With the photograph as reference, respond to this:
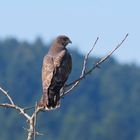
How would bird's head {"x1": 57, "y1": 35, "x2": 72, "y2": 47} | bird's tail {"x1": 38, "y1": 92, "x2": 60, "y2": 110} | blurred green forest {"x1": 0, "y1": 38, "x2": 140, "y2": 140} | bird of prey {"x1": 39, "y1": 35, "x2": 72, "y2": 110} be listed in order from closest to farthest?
bird's tail {"x1": 38, "y1": 92, "x2": 60, "y2": 110} → bird of prey {"x1": 39, "y1": 35, "x2": 72, "y2": 110} → bird's head {"x1": 57, "y1": 35, "x2": 72, "y2": 47} → blurred green forest {"x1": 0, "y1": 38, "x2": 140, "y2": 140}

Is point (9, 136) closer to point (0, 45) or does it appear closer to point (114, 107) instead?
point (114, 107)

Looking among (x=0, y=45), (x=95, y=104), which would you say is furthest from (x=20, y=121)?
(x=0, y=45)

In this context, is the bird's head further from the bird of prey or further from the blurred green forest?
the blurred green forest

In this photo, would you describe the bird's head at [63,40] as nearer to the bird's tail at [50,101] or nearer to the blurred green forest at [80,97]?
the bird's tail at [50,101]

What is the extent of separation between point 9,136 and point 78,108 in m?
19.1

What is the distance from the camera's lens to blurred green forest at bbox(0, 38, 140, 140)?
10006cm

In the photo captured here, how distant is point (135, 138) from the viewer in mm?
100375

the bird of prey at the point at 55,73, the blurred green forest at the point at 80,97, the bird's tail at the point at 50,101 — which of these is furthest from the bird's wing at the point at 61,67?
the blurred green forest at the point at 80,97

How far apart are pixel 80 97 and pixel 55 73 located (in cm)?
10284

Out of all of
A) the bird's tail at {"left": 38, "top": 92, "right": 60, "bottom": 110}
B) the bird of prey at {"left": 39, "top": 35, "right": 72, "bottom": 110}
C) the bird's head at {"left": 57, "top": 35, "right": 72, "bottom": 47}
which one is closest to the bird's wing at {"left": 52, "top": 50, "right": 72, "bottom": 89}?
the bird of prey at {"left": 39, "top": 35, "right": 72, "bottom": 110}

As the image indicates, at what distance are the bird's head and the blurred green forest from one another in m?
83.3

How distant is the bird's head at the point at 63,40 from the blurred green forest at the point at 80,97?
83305 millimetres

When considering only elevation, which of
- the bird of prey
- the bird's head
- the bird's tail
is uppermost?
the bird's head

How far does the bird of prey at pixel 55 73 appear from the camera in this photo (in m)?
11.1
